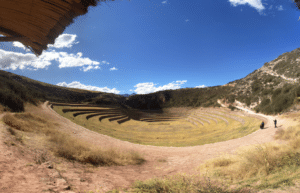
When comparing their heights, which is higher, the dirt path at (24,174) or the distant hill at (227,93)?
the distant hill at (227,93)

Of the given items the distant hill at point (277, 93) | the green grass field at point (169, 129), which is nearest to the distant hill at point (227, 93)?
the distant hill at point (277, 93)

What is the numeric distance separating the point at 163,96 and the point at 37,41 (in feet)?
174

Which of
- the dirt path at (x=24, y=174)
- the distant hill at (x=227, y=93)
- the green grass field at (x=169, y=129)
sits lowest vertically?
the green grass field at (x=169, y=129)

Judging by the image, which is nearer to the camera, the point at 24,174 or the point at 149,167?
the point at 24,174

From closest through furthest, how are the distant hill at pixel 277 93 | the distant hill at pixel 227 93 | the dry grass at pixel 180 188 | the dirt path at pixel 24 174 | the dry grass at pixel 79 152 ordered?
the dirt path at pixel 24 174 < the dry grass at pixel 180 188 < the dry grass at pixel 79 152 < the distant hill at pixel 227 93 < the distant hill at pixel 277 93

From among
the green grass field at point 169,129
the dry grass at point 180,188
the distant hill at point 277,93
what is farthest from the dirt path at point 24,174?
the distant hill at point 277,93

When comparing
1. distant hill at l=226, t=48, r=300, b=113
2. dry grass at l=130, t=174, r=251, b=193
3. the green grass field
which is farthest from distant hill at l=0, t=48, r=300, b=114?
dry grass at l=130, t=174, r=251, b=193

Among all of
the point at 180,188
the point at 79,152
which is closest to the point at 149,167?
the point at 79,152

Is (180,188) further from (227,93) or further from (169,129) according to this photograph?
(227,93)

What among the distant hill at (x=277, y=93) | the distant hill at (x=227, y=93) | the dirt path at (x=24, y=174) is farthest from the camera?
the distant hill at (x=277, y=93)

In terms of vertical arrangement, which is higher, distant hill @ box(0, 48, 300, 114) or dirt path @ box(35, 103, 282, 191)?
distant hill @ box(0, 48, 300, 114)

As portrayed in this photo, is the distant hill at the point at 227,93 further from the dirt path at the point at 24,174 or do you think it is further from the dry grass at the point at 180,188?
the dry grass at the point at 180,188

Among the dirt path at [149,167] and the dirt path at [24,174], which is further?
the dirt path at [149,167]

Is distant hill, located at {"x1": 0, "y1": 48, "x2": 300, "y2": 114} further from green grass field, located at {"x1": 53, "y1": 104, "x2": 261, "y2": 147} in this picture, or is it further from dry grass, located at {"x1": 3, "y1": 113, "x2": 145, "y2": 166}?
green grass field, located at {"x1": 53, "y1": 104, "x2": 261, "y2": 147}
